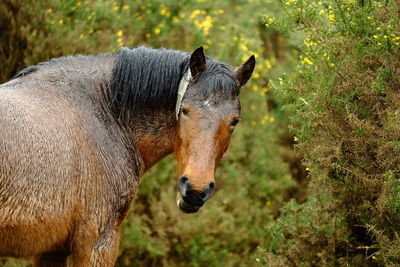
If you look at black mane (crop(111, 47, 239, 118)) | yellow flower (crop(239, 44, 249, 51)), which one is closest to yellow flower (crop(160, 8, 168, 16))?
yellow flower (crop(239, 44, 249, 51))

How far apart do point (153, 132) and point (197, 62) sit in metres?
0.70

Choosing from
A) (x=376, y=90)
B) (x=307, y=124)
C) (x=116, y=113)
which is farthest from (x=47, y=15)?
(x=376, y=90)

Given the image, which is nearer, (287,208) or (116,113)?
(116,113)

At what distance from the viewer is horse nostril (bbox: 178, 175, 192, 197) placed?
16.0 ft

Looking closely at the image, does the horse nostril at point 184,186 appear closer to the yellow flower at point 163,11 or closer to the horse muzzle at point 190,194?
the horse muzzle at point 190,194

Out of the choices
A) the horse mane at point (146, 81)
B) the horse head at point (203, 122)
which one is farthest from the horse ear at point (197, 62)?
the horse mane at point (146, 81)

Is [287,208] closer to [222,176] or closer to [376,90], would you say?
[376,90]

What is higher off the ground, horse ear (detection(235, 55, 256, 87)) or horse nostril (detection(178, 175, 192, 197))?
horse ear (detection(235, 55, 256, 87))

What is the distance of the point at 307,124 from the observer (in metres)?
5.86

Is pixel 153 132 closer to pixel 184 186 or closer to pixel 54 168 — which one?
pixel 184 186

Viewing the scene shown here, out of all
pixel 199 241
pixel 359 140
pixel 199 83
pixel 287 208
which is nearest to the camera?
pixel 199 83

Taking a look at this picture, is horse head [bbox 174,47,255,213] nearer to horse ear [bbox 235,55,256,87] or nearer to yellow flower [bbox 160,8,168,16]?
horse ear [bbox 235,55,256,87]

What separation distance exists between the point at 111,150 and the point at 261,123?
6523 millimetres

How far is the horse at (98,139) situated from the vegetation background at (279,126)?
34.5 inches
